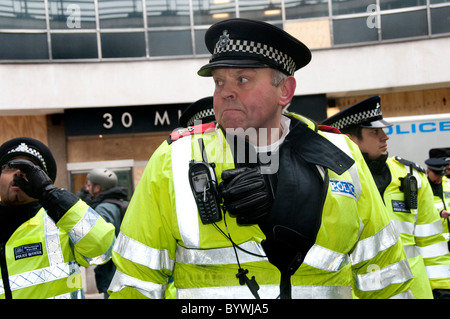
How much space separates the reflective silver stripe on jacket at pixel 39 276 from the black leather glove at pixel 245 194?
139 cm

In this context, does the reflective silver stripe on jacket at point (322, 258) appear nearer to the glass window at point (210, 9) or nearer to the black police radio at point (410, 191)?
the black police radio at point (410, 191)

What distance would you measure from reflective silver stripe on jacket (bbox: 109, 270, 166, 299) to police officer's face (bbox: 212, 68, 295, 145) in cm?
67

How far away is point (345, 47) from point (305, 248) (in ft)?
36.6

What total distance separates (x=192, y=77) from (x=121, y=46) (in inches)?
72.1

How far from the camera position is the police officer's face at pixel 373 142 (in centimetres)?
424

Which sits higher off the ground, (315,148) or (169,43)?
(169,43)

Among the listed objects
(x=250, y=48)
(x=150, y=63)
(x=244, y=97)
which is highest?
(x=150, y=63)

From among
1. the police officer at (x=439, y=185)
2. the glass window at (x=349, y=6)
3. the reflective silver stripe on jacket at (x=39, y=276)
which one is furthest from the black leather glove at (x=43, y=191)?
the glass window at (x=349, y=6)

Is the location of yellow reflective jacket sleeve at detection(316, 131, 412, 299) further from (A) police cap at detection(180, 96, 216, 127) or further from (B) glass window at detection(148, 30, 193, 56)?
(B) glass window at detection(148, 30, 193, 56)

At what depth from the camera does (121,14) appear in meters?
12.5

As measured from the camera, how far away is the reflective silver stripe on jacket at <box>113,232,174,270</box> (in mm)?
1957

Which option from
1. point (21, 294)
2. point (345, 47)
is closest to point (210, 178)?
point (21, 294)

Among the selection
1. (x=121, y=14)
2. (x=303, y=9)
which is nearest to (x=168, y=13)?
(x=121, y=14)

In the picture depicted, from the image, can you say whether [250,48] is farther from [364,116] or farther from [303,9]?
[303,9]
